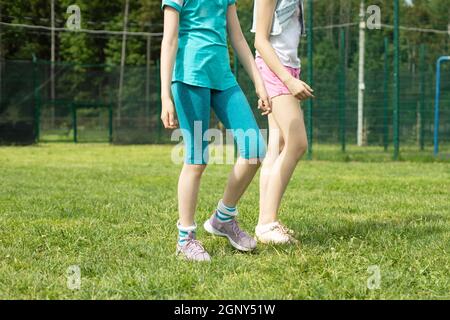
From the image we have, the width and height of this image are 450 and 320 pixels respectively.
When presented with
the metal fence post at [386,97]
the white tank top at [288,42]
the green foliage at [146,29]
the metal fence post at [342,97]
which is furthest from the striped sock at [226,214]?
the metal fence post at [386,97]

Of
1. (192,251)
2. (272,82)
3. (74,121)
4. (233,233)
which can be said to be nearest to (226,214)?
(233,233)

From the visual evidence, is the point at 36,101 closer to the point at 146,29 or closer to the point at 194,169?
the point at 146,29

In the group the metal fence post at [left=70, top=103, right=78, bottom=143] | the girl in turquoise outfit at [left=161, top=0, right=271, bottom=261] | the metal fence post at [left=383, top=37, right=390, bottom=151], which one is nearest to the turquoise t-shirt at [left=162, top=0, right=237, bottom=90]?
the girl in turquoise outfit at [left=161, top=0, right=271, bottom=261]

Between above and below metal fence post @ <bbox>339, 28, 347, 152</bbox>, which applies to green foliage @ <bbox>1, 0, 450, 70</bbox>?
above

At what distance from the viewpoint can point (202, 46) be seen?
381 cm

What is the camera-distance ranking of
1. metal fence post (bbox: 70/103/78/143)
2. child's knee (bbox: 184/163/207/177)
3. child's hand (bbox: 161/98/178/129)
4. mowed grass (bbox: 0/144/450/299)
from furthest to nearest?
1. metal fence post (bbox: 70/103/78/143)
2. child's knee (bbox: 184/163/207/177)
3. child's hand (bbox: 161/98/178/129)
4. mowed grass (bbox: 0/144/450/299)

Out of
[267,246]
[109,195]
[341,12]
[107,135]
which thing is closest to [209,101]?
[267,246]

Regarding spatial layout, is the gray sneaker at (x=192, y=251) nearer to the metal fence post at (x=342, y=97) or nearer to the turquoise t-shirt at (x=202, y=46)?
the turquoise t-shirt at (x=202, y=46)

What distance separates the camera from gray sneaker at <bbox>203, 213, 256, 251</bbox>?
3.98 meters

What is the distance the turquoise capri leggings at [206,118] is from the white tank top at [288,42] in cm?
54

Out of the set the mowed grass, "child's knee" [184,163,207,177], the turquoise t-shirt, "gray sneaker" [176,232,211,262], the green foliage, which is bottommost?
the mowed grass

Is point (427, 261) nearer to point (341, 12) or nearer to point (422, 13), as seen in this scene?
point (341, 12)

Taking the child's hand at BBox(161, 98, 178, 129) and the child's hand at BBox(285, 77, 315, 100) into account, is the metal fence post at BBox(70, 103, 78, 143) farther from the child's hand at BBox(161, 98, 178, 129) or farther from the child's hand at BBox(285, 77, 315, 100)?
the child's hand at BBox(161, 98, 178, 129)

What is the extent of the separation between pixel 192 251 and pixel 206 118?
0.67 metres
